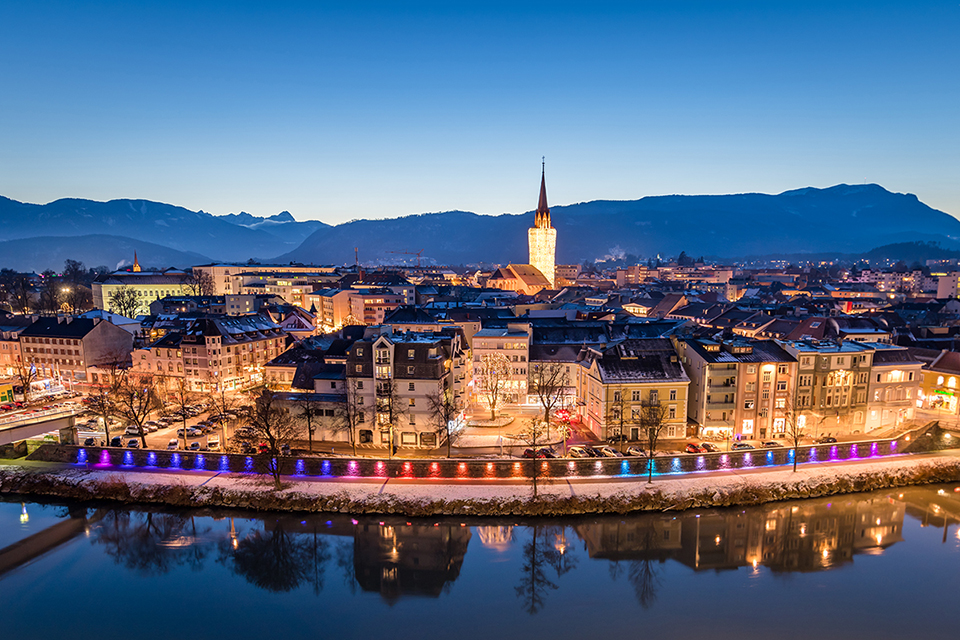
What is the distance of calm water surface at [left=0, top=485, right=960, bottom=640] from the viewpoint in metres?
21.1

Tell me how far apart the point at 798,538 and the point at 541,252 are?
4597 inches

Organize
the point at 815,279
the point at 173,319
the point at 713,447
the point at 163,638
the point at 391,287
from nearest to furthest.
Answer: the point at 163,638, the point at 713,447, the point at 173,319, the point at 391,287, the point at 815,279

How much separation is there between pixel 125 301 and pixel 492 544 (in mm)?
94019

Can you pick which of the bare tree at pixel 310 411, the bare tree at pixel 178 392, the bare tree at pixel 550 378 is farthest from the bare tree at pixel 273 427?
the bare tree at pixel 550 378

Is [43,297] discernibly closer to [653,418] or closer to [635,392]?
[635,392]

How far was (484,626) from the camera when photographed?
21.0 m

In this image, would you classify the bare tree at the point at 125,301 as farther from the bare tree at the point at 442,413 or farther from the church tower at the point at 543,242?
the church tower at the point at 543,242

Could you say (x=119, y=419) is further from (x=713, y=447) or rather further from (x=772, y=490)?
(x=772, y=490)

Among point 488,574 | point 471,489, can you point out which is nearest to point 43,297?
point 471,489

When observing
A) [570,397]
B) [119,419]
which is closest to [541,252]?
[570,397]

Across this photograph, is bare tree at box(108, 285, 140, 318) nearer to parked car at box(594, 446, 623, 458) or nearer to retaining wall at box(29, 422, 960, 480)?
retaining wall at box(29, 422, 960, 480)

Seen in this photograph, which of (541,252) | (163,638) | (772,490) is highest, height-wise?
(541,252)

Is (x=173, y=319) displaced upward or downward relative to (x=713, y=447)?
upward

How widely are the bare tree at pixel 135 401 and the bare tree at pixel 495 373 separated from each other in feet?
74.1
